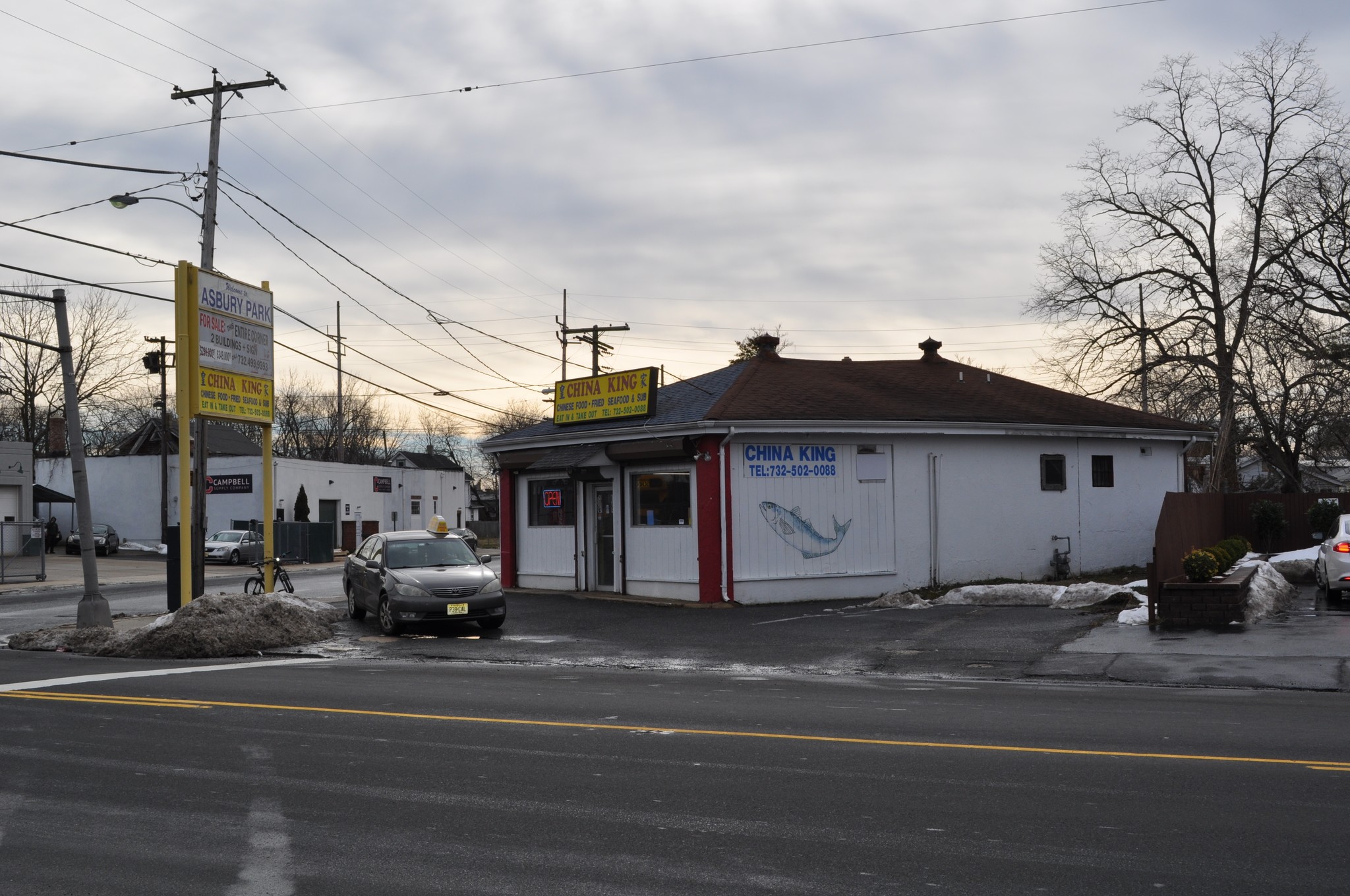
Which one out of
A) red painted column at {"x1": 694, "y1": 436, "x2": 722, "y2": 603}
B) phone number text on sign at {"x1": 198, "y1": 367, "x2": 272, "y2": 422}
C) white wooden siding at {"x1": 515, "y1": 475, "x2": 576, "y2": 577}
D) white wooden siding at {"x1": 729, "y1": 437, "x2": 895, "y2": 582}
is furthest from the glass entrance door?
phone number text on sign at {"x1": 198, "y1": 367, "x2": 272, "y2": 422}

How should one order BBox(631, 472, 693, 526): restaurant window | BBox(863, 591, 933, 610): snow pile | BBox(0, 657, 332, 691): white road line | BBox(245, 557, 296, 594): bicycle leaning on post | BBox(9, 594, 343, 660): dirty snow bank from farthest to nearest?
1. BBox(245, 557, 296, 594): bicycle leaning on post
2. BBox(631, 472, 693, 526): restaurant window
3. BBox(863, 591, 933, 610): snow pile
4. BBox(9, 594, 343, 660): dirty snow bank
5. BBox(0, 657, 332, 691): white road line

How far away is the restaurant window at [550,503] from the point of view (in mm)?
24688

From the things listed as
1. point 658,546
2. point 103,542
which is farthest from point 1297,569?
point 103,542

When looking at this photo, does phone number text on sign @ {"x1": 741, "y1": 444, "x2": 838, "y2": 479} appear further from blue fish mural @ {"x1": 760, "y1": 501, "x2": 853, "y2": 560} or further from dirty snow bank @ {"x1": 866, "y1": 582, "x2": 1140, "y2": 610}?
dirty snow bank @ {"x1": 866, "y1": 582, "x2": 1140, "y2": 610}

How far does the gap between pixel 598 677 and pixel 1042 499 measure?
14.3m

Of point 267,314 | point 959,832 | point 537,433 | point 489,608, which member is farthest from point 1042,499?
point 959,832

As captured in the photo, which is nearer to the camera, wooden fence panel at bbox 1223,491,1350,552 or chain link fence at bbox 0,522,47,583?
wooden fence panel at bbox 1223,491,1350,552

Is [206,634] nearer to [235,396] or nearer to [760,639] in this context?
[235,396]

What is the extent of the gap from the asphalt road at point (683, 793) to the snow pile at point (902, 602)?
8.80 m

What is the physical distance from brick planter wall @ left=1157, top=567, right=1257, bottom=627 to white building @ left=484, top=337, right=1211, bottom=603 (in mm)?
7144

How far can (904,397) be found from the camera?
81.5 feet

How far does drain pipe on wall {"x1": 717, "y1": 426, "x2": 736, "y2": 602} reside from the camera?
21.2 meters

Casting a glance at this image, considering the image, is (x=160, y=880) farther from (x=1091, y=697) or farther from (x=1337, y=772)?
(x=1091, y=697)

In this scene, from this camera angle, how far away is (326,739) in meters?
9.01
